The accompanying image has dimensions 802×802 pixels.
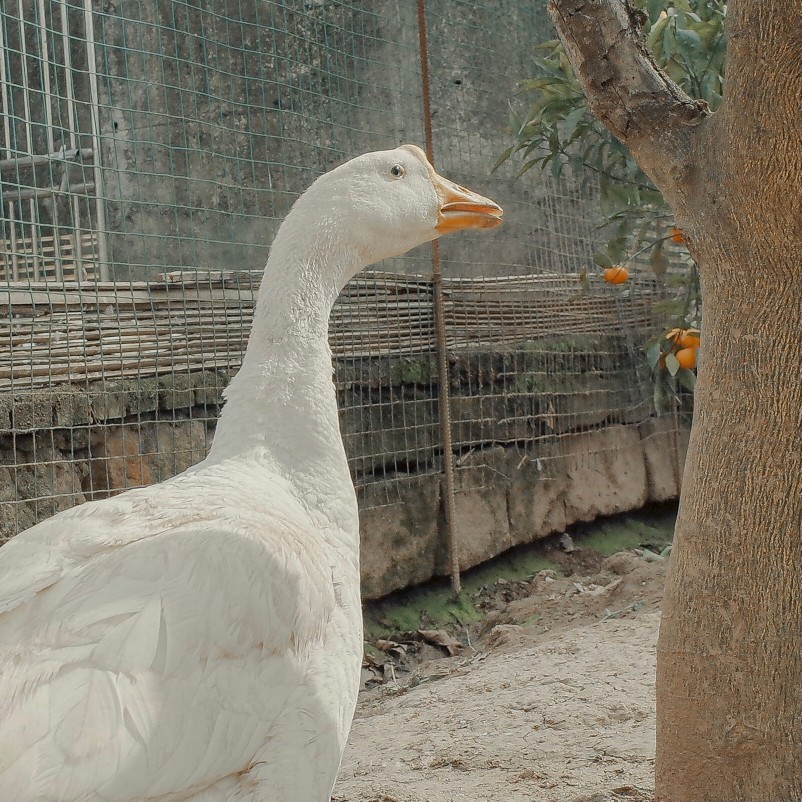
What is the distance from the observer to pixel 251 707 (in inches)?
77.9

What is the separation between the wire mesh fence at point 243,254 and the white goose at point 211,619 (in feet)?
6.03

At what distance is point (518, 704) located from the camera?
3.97m

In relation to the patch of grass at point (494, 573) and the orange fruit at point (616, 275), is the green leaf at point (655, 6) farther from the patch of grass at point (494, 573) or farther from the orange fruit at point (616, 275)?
the patch of grass at point (494, 573)

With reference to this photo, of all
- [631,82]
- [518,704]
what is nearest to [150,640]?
[631,82]

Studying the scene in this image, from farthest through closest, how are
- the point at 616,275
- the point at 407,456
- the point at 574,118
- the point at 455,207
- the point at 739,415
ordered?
the point at 407,456
the point at 616,275
the point at 574,118
the point at 455,207
the point at 739,415

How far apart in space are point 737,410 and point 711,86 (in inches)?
103

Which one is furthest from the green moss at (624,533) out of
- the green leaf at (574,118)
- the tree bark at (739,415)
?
the tree bark at (739,415)

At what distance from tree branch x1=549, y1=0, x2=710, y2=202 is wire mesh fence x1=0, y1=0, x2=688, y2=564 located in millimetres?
2192

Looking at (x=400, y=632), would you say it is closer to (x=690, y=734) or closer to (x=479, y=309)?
(x=479, y=309)

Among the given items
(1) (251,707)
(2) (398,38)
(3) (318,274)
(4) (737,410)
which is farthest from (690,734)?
(2) (398,38)

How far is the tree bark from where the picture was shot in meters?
2.38

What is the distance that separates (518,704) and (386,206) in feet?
7.21

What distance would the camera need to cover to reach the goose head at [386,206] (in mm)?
2662

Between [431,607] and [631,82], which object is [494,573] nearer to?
[431,607]
